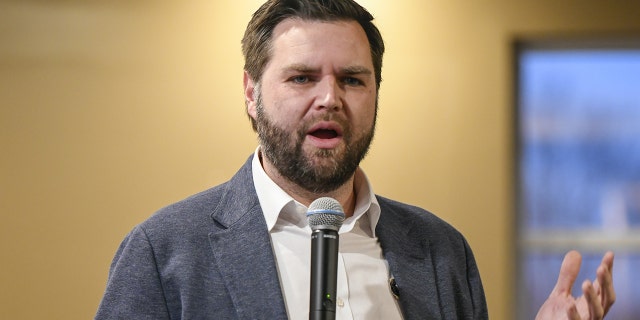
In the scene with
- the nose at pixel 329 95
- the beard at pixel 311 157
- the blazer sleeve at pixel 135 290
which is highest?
the nose at pixel 329 95

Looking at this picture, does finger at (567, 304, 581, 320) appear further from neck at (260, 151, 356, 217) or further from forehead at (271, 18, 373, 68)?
forehead at (271, 18, 373, 68)

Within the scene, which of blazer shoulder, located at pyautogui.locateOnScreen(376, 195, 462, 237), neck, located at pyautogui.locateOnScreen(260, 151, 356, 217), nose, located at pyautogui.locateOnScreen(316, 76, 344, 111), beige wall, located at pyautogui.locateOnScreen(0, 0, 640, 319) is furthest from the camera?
beige wall, located at pyautogui.locateOnScreen(0, 0, 640, 319)

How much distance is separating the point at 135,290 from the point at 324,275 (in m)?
0.61

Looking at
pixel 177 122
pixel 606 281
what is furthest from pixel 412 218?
pixel 177 122

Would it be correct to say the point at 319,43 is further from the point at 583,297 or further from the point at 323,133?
the point at 583,297

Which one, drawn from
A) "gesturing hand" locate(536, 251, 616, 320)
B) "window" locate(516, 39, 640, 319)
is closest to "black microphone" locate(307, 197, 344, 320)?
"gesturing hand" locate(536, 251, 616, 320)

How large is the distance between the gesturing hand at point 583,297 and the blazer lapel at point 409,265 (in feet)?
0.80

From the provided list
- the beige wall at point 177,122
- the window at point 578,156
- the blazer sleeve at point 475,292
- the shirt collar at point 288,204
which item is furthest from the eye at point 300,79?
the window at point 578,156

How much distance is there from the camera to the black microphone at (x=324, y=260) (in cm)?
→ 139

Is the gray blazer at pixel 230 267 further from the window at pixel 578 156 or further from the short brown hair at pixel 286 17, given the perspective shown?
the window at pixel 578 156

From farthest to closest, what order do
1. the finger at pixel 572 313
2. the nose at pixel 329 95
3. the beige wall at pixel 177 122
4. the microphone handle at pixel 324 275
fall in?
the beige wall at pixel 177 122 → the nose at pixel 329 95 → the finger at pixel 572 313 → the microphone handle at pixel 324 275

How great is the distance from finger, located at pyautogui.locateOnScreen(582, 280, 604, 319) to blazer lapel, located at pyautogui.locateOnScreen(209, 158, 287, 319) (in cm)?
59

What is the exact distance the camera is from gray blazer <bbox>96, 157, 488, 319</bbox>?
1.90 m

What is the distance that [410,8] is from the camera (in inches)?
153
